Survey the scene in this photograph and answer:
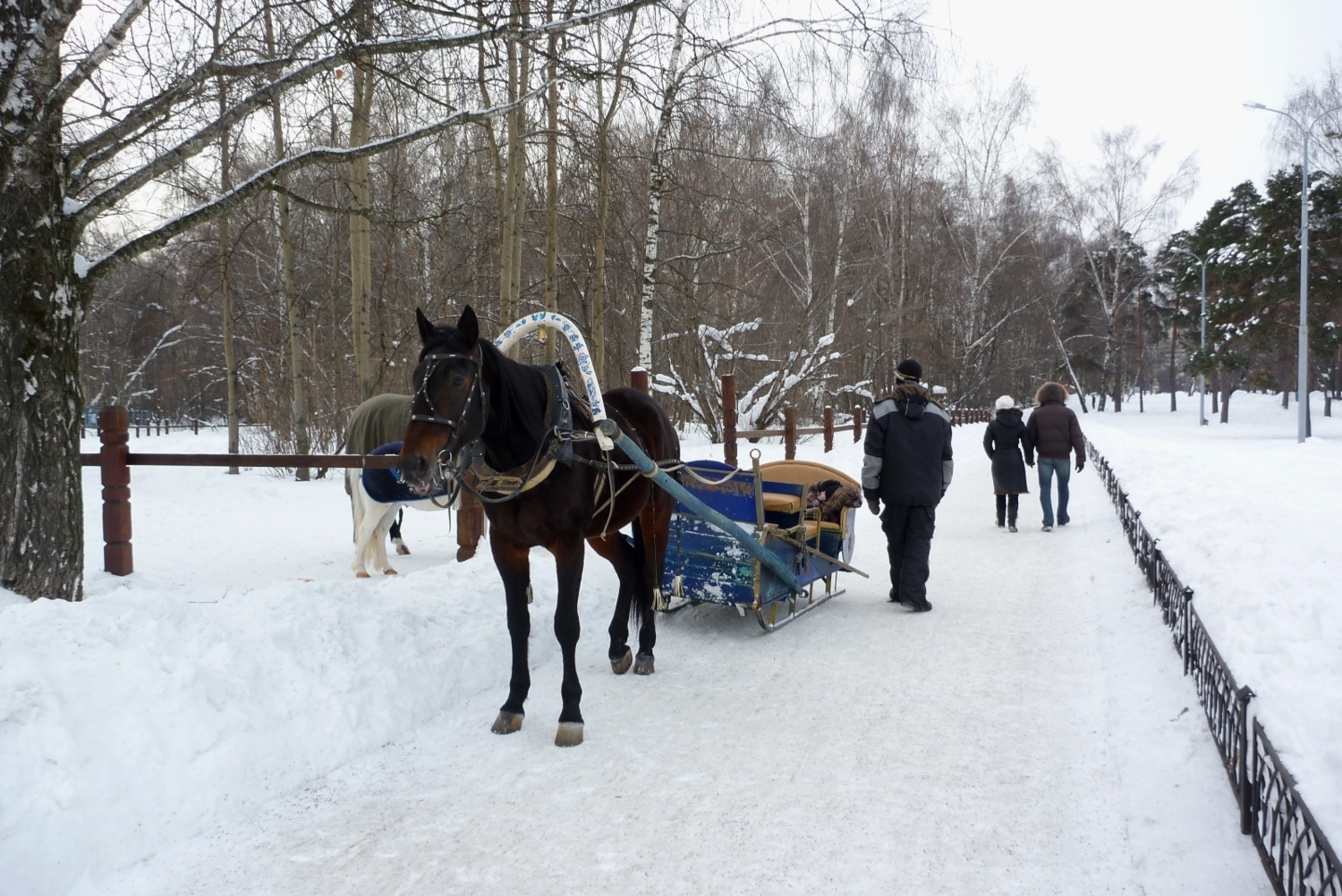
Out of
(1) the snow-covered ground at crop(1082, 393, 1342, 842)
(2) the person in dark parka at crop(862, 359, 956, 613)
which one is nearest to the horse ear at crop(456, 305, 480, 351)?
(1) the snow-covered ground at crop(1082, 393, 1342, 842)

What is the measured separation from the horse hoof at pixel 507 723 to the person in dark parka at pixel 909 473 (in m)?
3.56

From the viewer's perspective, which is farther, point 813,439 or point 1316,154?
point 1316,154

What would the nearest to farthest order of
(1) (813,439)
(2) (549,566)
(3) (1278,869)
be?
(3) (1278,869) → (2) (549,566) → (1) (813,439)

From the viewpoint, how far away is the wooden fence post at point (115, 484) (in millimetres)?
6094

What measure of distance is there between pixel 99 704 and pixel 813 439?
22135mm

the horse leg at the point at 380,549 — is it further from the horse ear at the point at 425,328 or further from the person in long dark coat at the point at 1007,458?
the person in long dark coat at the point at 1007,458

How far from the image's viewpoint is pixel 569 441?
4.45 metres

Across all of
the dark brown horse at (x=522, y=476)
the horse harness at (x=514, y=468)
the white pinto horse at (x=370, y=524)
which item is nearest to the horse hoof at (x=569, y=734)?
the dark brown horse at (x=522, y=476)

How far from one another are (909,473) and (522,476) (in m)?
3.78

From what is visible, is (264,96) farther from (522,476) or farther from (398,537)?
(398,537)

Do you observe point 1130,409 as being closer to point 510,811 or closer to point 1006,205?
point 1006,205

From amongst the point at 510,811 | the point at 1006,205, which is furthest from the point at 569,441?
the point at 1006,205

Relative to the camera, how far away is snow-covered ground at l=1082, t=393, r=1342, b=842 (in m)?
3.85

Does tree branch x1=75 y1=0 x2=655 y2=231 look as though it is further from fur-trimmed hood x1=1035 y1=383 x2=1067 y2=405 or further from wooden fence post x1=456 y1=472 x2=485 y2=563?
fur-trimmed hood x1=1035 y1=383 x2=1067 y2=405
